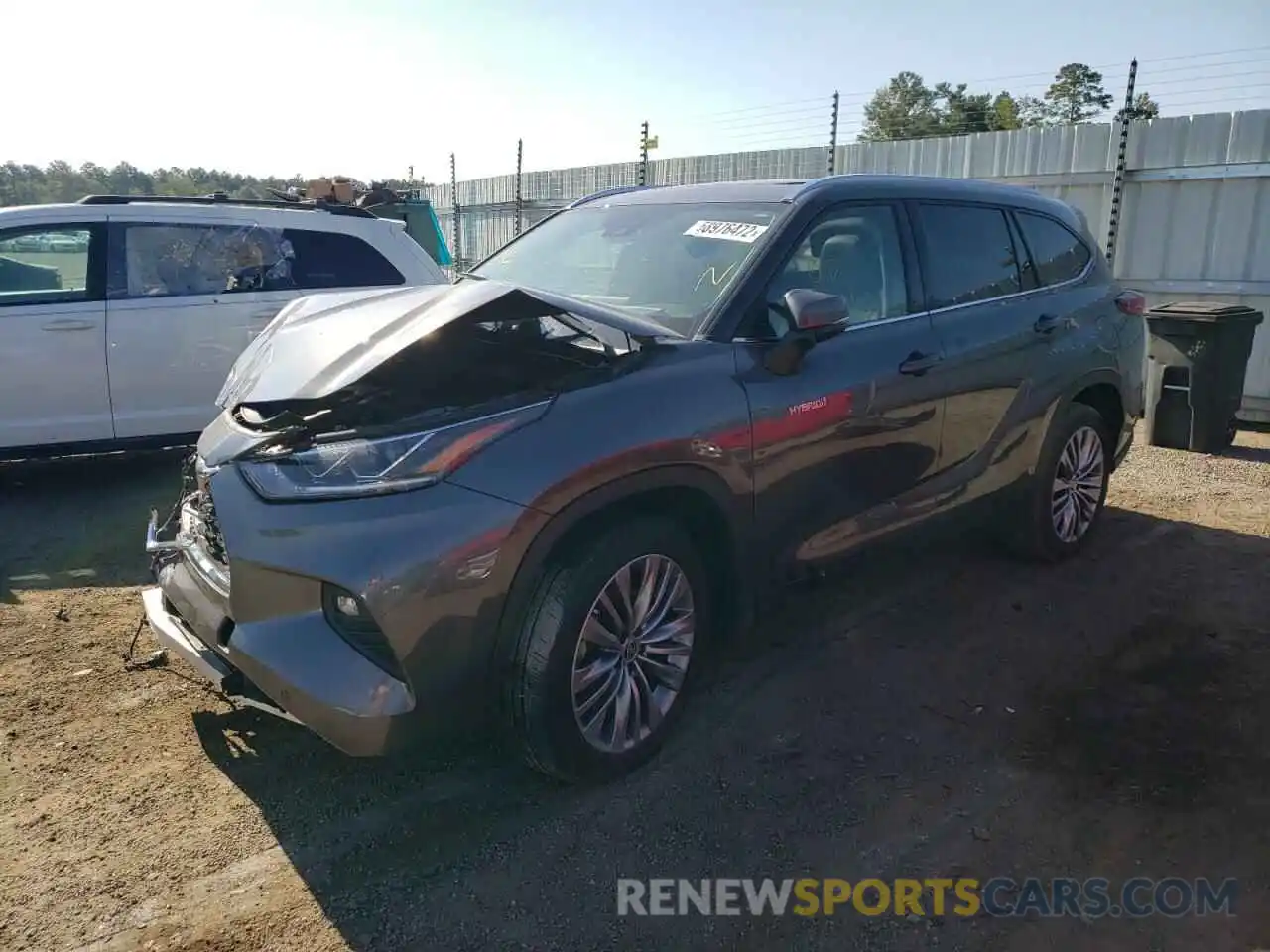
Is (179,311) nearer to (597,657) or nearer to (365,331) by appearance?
(365,331)

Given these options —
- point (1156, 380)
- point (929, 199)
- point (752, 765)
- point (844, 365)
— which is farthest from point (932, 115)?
point (752, 765)

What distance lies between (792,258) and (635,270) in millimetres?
635

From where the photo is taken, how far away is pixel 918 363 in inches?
155

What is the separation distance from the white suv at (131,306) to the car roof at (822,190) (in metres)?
3.13

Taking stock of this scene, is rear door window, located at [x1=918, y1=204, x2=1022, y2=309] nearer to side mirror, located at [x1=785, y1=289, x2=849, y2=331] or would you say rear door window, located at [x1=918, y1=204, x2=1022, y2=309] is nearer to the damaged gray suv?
the damaged gray suv

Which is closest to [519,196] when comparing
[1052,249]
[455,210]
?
[455,210]

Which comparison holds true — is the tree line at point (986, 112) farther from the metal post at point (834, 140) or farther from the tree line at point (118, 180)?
the tree line at point (118, 180)

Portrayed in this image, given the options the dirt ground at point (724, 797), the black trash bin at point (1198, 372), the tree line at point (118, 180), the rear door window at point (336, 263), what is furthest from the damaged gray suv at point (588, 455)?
the tree line at point (118, 180)

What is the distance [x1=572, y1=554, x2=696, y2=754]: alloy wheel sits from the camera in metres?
2.98

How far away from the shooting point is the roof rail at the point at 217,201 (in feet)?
20.5

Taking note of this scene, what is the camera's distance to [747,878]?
107 inches

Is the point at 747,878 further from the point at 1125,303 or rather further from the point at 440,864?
the point at 1125,303

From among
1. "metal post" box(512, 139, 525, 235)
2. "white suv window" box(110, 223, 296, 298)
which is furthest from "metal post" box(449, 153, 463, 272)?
"white suv window" box(110, 223, 296, 298)

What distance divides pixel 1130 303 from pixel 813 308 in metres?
3.04
